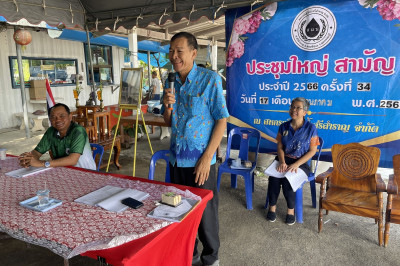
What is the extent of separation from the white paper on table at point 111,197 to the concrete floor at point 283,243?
0.95 metres

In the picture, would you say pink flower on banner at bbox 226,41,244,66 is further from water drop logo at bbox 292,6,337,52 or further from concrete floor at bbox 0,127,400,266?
concrete floor at bbox 0,127,400,266

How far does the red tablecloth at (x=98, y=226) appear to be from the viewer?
1.19m

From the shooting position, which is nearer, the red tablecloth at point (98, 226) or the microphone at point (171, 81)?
the red tablecloth at point (98, 226)

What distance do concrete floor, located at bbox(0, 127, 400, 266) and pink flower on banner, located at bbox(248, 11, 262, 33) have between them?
222 centimetres

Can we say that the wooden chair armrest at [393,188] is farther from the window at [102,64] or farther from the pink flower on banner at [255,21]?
the window at [102,64]

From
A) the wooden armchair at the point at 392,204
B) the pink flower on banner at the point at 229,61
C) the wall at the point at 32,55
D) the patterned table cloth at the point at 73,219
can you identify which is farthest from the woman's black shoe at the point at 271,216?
the wall at the point at 32,55

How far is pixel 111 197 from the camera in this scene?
1.63m

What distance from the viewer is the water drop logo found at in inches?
132

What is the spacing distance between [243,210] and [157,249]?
6.82 ft

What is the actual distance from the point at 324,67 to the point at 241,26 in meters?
1.20

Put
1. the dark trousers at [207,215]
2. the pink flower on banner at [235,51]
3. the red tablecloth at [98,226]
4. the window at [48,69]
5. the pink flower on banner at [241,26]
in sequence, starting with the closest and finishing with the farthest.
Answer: the red tablecloth at [98,226] < the dark trousers at [207,215] < the pink flower on banner at [241,26] < the pink flower on banner at [235,51] < the window at [48,69]

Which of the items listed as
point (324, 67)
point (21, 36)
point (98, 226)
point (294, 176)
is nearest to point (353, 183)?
point (294, 176)

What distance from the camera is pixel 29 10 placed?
11.9 feet

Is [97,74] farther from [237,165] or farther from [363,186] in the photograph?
[363,186]
